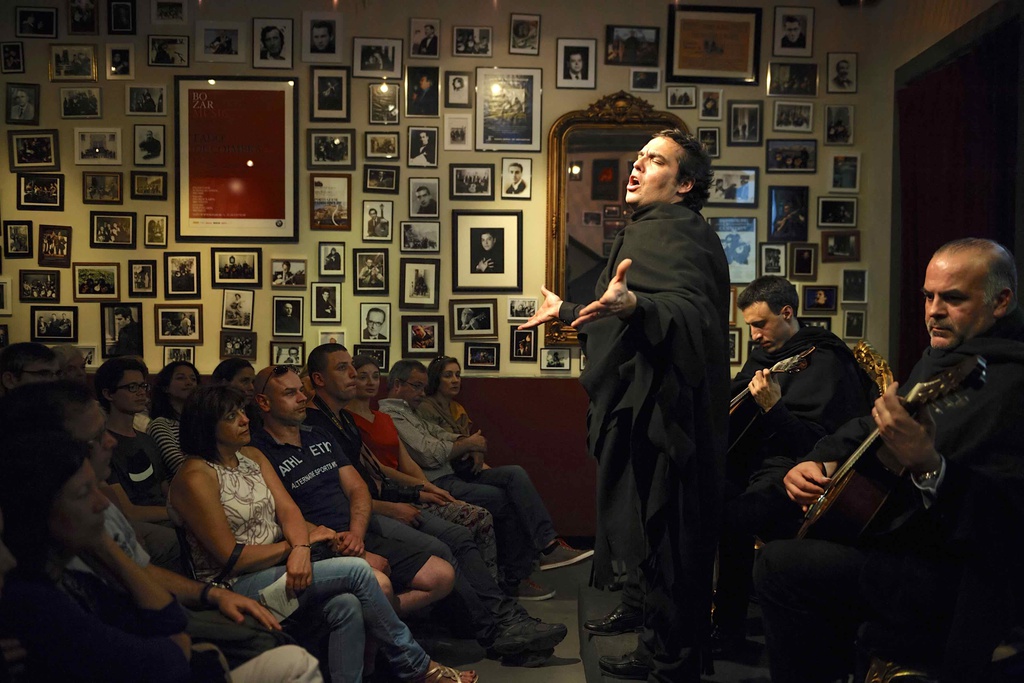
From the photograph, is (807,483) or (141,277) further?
(141,277)

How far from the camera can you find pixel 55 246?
18.0ft

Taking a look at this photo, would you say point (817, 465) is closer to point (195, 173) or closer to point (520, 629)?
point (520, 629)

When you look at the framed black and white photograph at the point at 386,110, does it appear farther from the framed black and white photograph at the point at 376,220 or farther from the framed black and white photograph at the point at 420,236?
the framed black and white photograph at the point at 420,236

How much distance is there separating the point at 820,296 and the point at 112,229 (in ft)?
14.3

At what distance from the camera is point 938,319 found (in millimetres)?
2311

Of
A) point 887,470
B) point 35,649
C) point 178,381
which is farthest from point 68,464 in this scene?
point 178,381

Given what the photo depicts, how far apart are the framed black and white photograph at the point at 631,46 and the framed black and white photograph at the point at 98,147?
118 inches

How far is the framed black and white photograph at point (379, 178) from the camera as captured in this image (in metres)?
5.49

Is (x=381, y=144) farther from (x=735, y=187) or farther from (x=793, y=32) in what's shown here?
(x=793, y=32)

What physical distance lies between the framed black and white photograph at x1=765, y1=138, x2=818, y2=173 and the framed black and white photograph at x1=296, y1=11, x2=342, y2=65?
8.89 ft

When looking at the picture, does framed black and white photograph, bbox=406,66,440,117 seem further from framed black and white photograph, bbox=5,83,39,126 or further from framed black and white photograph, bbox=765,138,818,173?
framed black and white photograph, bbox=5,83,39,126

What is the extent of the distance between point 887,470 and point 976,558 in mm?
286

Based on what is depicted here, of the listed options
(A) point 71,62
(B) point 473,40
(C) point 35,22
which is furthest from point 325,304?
(C) point 35,22

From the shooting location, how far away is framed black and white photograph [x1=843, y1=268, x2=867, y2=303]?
18.3 feet
